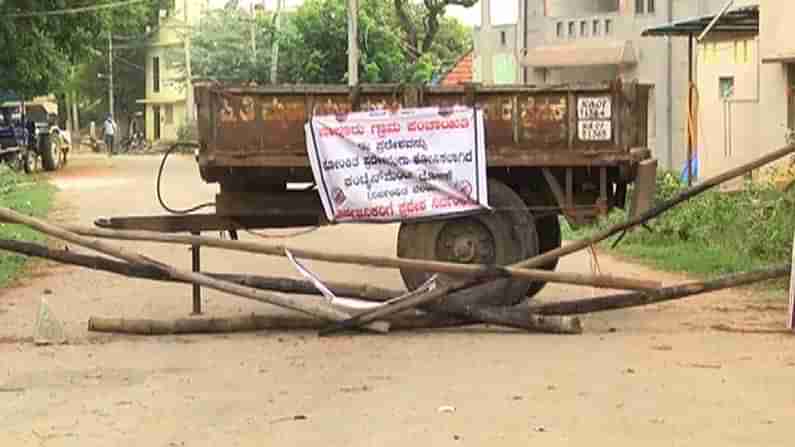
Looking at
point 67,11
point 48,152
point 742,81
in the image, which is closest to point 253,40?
point 48,152

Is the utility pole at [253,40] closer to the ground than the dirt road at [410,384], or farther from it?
farther from it

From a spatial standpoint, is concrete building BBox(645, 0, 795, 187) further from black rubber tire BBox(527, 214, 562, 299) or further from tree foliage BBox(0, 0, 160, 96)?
tree foliage BBox(0, 0, 160, 96)

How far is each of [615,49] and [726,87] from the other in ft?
24.0

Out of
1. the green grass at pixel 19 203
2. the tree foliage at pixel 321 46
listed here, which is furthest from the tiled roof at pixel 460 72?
the green grass at pixel 19 203

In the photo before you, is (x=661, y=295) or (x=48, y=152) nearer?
(x=661, y=295)

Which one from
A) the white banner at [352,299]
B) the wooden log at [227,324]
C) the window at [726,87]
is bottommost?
the wooden log at [227,324]

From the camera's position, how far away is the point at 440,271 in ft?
33.9

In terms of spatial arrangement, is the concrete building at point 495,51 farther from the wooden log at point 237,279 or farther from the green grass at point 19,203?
the wooden log at point 237,279

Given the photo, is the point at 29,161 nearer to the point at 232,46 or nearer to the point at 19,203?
the point at 19,203

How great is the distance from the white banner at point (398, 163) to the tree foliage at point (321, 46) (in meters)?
29.6

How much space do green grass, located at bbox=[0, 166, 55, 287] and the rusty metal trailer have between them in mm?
2782

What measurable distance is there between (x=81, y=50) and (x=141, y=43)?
1536 inches

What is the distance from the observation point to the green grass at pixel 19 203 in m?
16.2

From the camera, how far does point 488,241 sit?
11.7m
